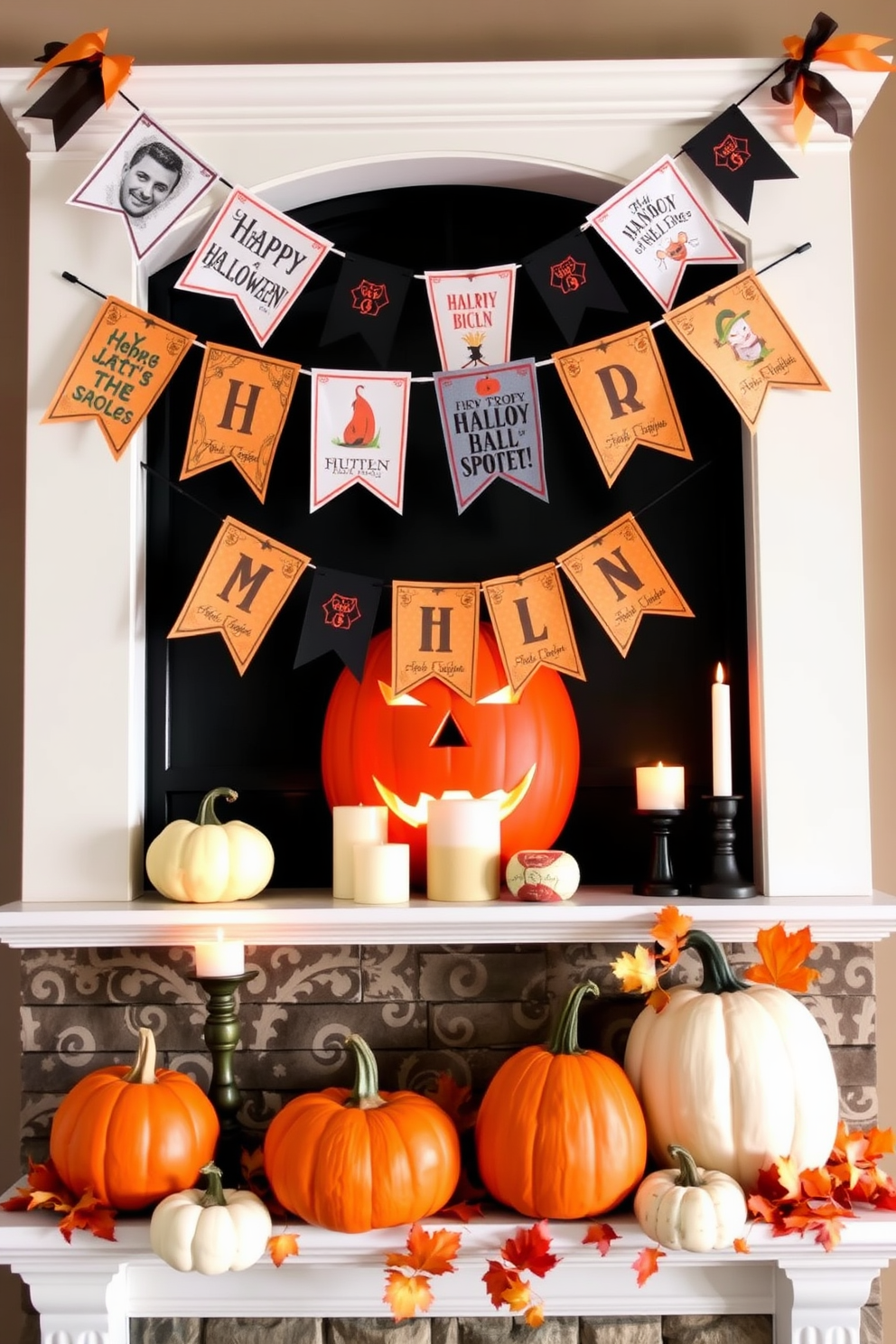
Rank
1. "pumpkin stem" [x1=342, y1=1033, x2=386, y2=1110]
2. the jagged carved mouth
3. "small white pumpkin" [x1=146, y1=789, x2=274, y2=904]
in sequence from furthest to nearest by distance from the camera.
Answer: the jagged carved mouth
"small white pumpkin" [x1=146, y1=789, x2=274, y2=904]
"pumpkin stem" [x1=342, y1=1033, x2=386, y2=1110]

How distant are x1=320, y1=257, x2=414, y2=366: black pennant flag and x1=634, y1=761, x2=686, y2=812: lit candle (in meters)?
0.82

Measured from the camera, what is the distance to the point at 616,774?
198 centimetres

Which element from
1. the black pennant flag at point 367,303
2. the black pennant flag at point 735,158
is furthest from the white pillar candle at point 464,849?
the black pennant flag at point 735,158

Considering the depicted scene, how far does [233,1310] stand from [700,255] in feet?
5.91

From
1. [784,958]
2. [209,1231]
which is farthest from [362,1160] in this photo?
[784,958]

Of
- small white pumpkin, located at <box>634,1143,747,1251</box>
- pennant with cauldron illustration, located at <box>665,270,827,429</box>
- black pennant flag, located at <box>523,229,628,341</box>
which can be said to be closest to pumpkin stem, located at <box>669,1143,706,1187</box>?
small white pumpkin, located at <box>634,1143,747,1251</box>

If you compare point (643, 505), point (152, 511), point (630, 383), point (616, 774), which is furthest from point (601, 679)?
point (152, 511)

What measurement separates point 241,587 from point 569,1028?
87 centimetres

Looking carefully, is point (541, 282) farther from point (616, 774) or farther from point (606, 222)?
point (616, 774)

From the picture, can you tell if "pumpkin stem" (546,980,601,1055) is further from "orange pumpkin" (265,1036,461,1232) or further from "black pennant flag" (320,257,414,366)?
"black pennant flag" (320,257,414,366)

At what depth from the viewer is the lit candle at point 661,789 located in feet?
5.80

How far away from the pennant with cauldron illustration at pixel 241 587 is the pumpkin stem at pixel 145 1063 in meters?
0.59

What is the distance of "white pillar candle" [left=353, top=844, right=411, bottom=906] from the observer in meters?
1.73

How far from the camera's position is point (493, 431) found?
6.08ft
